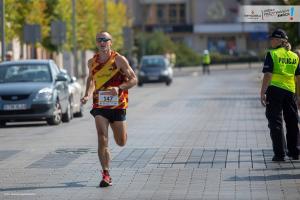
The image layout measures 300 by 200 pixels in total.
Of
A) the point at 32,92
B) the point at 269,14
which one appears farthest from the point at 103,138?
the point at 32,92

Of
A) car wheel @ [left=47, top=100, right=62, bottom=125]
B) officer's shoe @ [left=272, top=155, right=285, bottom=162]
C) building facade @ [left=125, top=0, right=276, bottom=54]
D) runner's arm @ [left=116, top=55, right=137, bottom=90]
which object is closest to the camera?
runner's arm @ [left=116, top=55, right=137, bottom=90]

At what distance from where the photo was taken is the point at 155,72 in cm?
5684

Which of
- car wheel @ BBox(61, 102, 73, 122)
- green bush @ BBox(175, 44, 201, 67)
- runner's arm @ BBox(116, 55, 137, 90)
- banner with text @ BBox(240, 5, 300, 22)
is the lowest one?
green bush @ BBox(175, 44, 201, 67)

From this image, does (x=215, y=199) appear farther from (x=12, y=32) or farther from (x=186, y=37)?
(x=186, y=37)

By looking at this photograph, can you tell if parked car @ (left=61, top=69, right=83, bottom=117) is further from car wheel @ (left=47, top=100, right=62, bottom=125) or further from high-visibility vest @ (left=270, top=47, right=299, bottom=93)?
high-visibility vest @ (left=270, top=47, right=299, bottom=93)

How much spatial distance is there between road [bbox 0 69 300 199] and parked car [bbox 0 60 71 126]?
384mm

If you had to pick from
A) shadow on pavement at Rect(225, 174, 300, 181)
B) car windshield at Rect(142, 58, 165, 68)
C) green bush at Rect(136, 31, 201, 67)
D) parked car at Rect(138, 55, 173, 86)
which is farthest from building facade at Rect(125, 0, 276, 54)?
shadow on pavement at Rect(225, 174, 300, 181)

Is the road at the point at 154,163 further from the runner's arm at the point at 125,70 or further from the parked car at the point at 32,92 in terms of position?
the runner's arm at the point at 125,70

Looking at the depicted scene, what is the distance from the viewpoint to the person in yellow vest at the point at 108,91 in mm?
12430

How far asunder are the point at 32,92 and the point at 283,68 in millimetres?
10165

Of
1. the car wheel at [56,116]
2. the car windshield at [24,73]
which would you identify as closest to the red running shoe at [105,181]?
the car wheel at [56,116]

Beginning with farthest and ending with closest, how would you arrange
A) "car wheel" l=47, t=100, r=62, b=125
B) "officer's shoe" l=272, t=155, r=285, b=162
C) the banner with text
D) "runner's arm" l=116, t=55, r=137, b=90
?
"car wheel" l=47, t=100, r=62, b=125, the banner with text, "officer's shoe" l=272, t=155, r=285, b=162, "runner's arm" l=116, t=55, r=137, b=90

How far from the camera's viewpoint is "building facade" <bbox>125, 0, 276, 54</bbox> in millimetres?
113438

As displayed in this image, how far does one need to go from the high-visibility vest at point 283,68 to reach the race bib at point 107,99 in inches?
119
